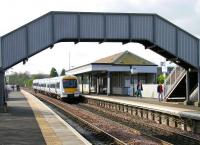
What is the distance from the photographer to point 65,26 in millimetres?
31625

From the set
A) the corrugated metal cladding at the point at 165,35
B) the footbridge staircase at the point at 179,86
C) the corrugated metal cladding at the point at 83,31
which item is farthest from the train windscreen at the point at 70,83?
the corrugated metal cladding at the point at 165,35

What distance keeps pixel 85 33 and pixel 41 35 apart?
9.57ft

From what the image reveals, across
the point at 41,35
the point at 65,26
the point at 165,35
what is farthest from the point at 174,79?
the point at 41,35

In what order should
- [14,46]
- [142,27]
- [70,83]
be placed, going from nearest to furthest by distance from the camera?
[14,46] → [142,27] → [70,83]

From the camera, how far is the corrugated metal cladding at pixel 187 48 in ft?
109

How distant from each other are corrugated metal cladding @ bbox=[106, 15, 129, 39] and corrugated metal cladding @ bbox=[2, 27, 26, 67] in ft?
18.5

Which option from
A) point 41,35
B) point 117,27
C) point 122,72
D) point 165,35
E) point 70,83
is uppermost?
point 117,27

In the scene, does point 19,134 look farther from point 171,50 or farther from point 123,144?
point 171,50

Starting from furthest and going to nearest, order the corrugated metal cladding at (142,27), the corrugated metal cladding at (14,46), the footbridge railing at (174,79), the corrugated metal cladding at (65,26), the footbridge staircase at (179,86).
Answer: the footbridge railing at (174,79), the footbridge staircase at (179,86), the corrugated metal cladding at (142,27), the corrugated metal cladding at (65,26), the corrugated metal cladding at (14,46)

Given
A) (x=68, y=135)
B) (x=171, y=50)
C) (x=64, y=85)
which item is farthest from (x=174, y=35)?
(x=64, y=85)

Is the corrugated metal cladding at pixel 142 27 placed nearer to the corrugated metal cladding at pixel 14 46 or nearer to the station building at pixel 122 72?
the corrugated metal cladding at pixel 14 46

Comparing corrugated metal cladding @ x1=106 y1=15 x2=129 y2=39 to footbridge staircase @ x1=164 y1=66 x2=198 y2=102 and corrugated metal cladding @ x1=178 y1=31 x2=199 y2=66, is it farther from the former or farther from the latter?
footbridge staircase @ x1=164 y1=66 x2=198 y2=102

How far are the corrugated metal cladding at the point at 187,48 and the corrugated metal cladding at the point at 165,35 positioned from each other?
1.91 ft

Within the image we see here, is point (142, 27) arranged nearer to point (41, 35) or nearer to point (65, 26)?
point (65, 26)
